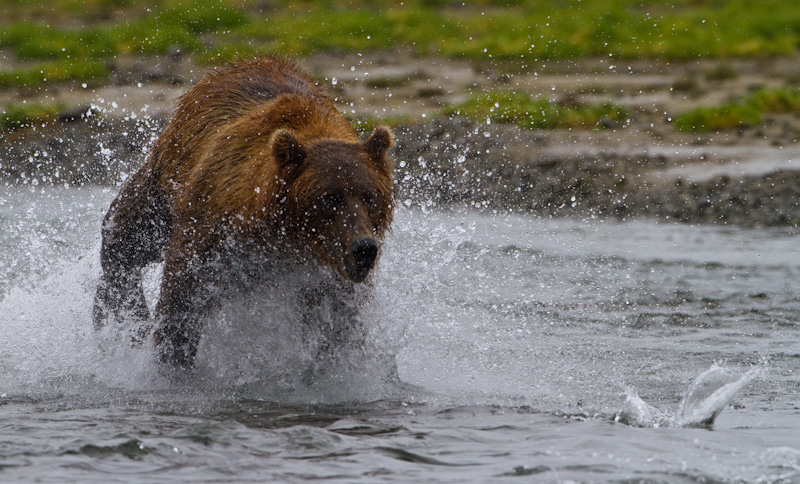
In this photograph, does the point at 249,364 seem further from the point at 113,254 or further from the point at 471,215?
the point at 471,215

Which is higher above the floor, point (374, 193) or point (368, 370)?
point (374, 193)

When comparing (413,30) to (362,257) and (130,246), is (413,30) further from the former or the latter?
(362,257)

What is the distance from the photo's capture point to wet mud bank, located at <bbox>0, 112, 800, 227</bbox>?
37.1 feet

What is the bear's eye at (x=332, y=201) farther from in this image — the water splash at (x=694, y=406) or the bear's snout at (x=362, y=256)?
the water splash at (x=694, y=406)

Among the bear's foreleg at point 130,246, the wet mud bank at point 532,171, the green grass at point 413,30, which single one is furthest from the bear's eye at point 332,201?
the green grass at point 413,30

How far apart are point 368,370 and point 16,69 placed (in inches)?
493

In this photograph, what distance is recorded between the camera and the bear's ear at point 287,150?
17.4 feet

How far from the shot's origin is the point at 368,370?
5.80 meters

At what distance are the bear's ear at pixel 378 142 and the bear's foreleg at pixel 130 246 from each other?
1596 mm

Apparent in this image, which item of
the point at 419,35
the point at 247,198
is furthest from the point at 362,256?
the point at 419,35

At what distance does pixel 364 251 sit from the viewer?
5078mm

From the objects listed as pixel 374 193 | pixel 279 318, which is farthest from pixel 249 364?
pixel 374 193

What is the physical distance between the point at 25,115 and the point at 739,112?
8872mm

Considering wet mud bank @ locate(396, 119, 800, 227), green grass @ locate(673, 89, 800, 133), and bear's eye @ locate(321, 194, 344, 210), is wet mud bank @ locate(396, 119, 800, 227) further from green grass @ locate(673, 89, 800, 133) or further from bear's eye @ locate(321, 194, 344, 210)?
bear's eye @ locate(321, 194, 344, 210)
